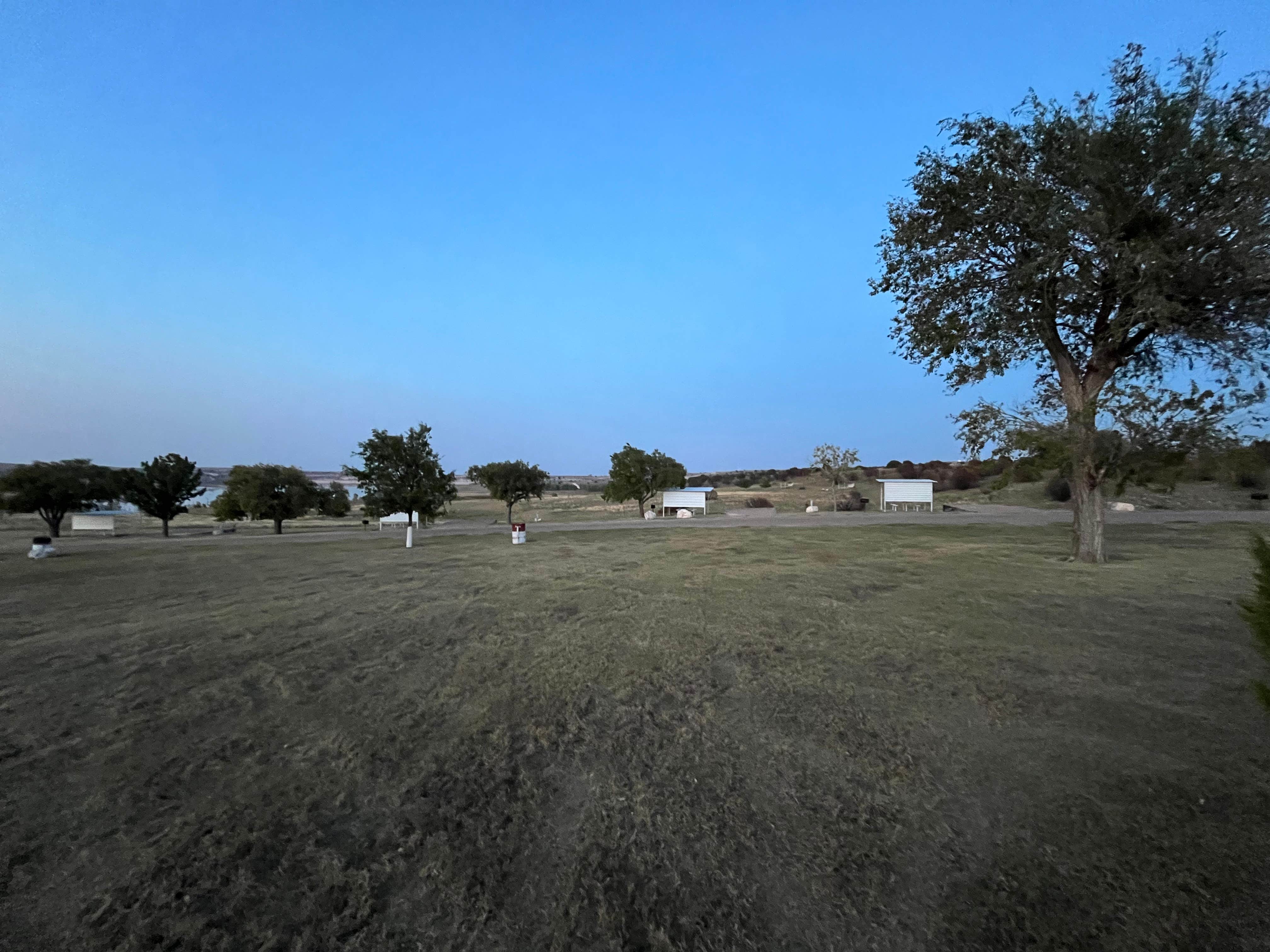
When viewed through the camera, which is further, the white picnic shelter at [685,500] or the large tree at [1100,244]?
the white picnic shelter at [685,500]

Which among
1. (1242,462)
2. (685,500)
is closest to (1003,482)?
(1242,462)

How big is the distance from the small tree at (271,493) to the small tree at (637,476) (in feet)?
67.8

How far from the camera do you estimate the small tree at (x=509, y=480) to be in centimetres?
4091

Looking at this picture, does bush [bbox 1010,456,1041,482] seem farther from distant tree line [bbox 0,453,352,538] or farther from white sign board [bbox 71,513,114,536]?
white sign board [bbox 71,513,114,536]

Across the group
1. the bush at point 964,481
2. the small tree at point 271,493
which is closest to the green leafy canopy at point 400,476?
the small tree at point 271,493

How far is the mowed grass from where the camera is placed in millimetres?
2738

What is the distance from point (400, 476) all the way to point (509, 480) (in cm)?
1214

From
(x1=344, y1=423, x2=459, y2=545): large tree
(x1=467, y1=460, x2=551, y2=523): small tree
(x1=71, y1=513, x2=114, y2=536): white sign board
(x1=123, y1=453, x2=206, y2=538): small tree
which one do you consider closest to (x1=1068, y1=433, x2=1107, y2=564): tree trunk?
(x1=344, y1=423, x2=459, y2=545): large tree

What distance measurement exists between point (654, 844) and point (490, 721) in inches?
77.5

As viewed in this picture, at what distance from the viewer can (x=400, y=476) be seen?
95.6 feet

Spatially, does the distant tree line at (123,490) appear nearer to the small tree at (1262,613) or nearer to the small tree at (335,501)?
the small tree at (335,501)

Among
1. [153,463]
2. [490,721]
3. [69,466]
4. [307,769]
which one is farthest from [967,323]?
[69,466]

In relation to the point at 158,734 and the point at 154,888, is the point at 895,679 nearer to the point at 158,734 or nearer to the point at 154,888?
the point at 154,888

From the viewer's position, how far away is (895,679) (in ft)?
18.0
